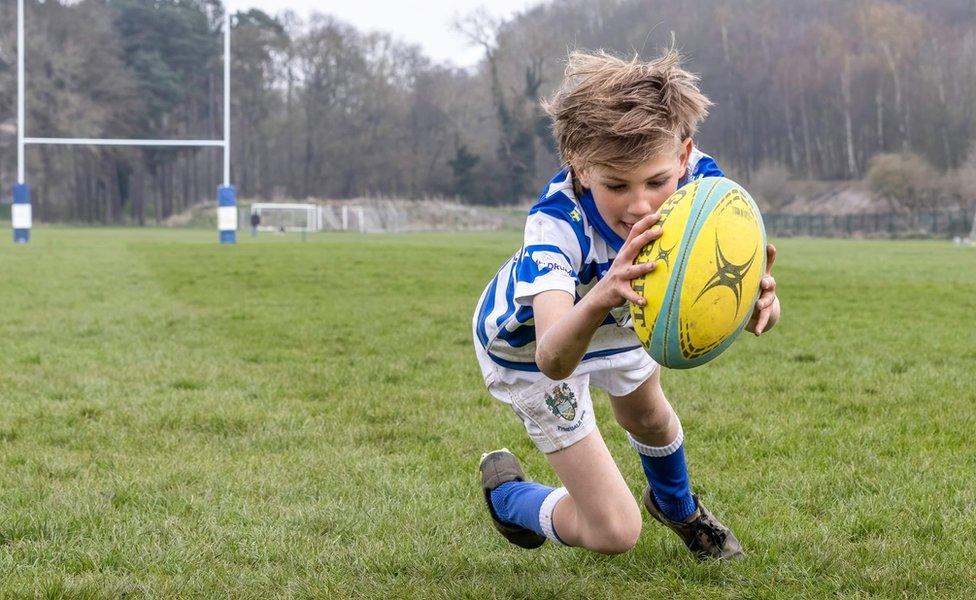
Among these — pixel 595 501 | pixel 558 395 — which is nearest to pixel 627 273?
pixel 558 395

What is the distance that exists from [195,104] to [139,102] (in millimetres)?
1595

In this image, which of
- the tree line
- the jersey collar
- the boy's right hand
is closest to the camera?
the boy's right hand

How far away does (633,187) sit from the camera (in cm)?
281

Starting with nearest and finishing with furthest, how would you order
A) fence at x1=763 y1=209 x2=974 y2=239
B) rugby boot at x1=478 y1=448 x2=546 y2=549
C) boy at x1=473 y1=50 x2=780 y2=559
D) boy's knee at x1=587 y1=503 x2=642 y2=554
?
boy at x1=473 y1=50 x2=780 y2=559 < boy's knee at x1=587 y1=503 x2=642 y2=554 < rugby boot at x1=478 y1=448 x2=546 y2=549 < fence at x1=763 y1=209 x2=974 y2=239

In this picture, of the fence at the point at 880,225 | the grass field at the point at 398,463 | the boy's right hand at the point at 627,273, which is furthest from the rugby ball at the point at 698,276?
the fence at the point at 880,225

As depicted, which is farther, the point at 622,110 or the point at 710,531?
the point at 710,531

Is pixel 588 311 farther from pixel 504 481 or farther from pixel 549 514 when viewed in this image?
pixel 504 481

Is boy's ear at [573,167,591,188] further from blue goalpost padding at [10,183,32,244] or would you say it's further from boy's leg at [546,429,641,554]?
blue goalpost padding at [10,183,32,244]

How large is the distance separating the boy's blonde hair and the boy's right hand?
0.23m

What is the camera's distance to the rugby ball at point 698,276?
2.57 metres

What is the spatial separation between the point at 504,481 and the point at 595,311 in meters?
1.31

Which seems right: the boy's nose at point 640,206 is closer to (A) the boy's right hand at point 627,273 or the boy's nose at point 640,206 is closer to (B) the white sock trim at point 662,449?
(A) the boy's right hand at point 627,273

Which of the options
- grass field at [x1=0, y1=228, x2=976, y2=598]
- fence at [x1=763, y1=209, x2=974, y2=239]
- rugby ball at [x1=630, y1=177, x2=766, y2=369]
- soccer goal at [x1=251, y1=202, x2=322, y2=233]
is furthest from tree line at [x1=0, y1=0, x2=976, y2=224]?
rugby ball at [x1=630, y1=177, x2=766, y2=369]

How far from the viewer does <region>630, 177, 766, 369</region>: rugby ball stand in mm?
2574
